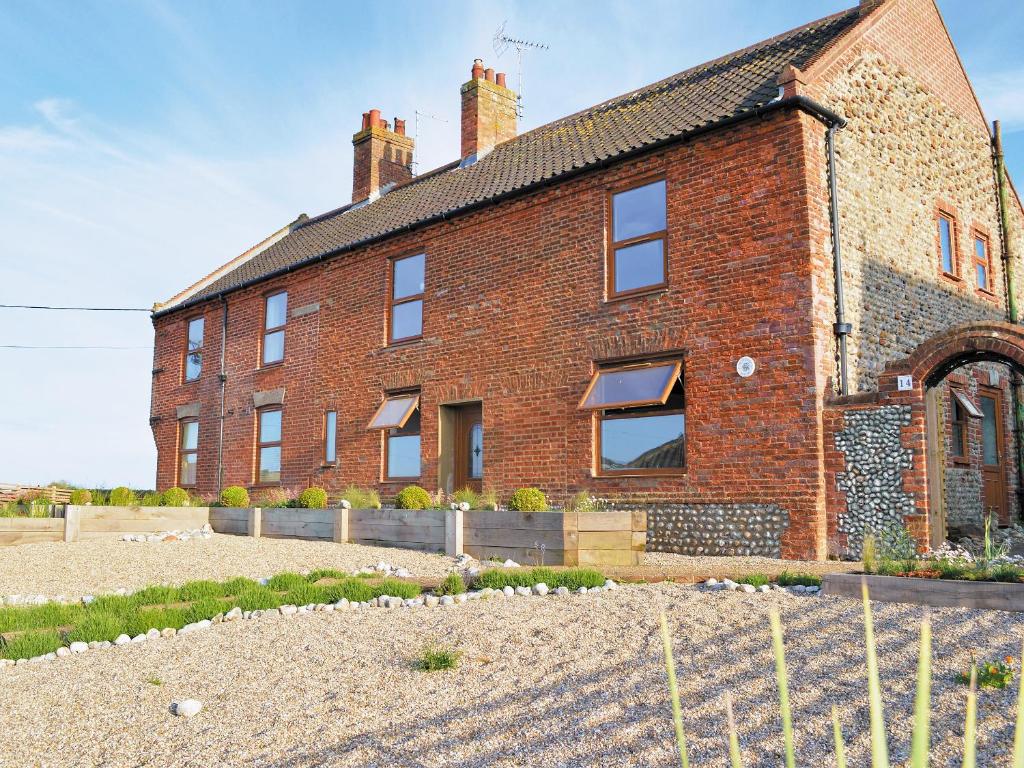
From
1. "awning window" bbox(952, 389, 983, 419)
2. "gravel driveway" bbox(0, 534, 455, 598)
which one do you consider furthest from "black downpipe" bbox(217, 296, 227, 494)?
"awning window" bbox(952, 389, 983, 419)

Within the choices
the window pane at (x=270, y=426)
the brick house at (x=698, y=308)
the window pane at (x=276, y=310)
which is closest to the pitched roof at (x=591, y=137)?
the brick house at (x=698, y=308)

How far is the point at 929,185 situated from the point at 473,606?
39.9 ft

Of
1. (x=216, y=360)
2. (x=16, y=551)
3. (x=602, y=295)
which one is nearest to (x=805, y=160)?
(x=602, y=295)

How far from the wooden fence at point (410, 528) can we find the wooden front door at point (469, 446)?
2.85 meters

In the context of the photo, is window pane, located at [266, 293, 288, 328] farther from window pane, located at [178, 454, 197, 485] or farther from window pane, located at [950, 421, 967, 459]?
window pane, located at [950, 421, 967, 459]

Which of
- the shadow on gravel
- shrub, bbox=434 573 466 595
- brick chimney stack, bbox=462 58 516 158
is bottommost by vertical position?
the shadow on gravel

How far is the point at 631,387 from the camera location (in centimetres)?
1319

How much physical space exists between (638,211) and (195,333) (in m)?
13.9

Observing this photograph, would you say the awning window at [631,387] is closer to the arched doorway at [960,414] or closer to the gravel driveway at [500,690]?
the arched doorway at [960,414]

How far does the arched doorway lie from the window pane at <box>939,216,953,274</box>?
179cm

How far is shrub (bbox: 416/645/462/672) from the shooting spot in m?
5.20

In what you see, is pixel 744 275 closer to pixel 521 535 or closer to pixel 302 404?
pixel 521 535

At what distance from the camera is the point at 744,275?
40.1 ft

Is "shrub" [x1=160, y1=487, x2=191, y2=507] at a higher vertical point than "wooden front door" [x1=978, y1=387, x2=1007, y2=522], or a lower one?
lower
